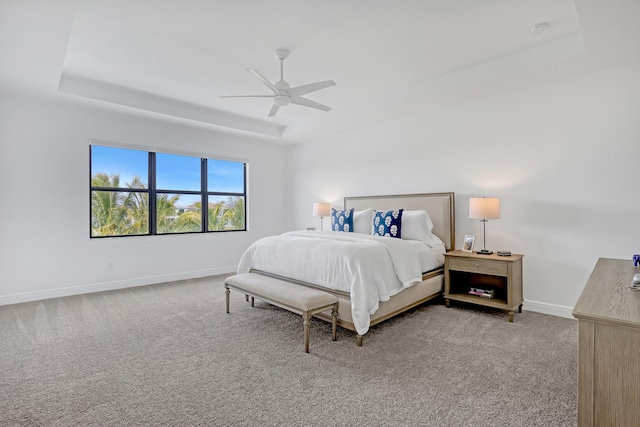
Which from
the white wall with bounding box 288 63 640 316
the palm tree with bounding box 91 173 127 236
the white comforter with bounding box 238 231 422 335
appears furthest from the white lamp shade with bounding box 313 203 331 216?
the palm tree with bounding box 91 173 127 236

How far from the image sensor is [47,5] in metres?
2.30

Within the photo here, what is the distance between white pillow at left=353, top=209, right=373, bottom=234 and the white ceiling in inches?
61.2

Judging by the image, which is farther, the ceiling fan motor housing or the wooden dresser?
the ceiling fan motor housing

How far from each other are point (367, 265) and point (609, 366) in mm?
1833

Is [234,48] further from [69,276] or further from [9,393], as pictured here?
[69,276]

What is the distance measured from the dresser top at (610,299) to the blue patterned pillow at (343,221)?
2.99 meters

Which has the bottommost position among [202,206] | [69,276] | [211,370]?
[211,370]

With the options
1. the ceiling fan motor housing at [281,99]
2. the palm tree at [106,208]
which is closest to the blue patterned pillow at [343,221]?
the ceiling fan motor housing at [281,99]

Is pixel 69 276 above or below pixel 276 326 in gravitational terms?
above

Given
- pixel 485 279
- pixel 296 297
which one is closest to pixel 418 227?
pixel 485 279

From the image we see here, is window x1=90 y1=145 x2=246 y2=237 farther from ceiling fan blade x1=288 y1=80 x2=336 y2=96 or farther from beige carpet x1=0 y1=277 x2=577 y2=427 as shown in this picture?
ceiling fan blade x1=288 y1=80 x2=336 y2=96

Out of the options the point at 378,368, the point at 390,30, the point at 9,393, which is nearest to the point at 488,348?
the point at 378,368

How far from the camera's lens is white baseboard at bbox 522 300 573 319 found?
3510 millimetres

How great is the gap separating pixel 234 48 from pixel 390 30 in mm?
1507
